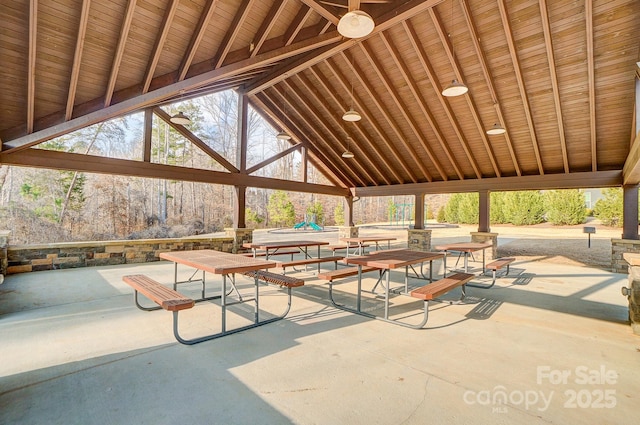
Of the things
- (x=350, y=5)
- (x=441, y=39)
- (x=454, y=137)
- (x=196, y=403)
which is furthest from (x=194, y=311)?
(x=454, y=137)

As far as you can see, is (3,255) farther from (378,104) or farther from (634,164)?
(634,164)

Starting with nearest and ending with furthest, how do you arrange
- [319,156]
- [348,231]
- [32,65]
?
[32,65] < [319,156] < [348,231]

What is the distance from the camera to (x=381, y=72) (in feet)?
23.8

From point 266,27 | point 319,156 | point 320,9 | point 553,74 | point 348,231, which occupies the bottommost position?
point 348,231

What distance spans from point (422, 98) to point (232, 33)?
469 cm

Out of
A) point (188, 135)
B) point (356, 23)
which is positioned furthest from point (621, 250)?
point (188, 135)

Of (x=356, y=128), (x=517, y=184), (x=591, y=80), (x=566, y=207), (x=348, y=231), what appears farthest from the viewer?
(x=566, y=207)

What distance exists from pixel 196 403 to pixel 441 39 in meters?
6.86

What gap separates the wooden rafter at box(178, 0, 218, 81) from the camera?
4.93m

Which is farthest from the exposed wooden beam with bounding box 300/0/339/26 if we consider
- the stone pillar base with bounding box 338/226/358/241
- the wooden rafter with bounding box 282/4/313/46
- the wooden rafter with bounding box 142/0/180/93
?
the stone pillar base with bounding box 338/226/358/241

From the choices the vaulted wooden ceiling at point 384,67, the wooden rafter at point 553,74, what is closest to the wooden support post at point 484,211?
the vaulted wooden ceiling at point 384,67

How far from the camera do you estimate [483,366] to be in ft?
8.89

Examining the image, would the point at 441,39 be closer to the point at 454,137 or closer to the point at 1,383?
the point at 454,137

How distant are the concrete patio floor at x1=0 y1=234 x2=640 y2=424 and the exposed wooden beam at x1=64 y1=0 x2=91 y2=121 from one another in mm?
3251
